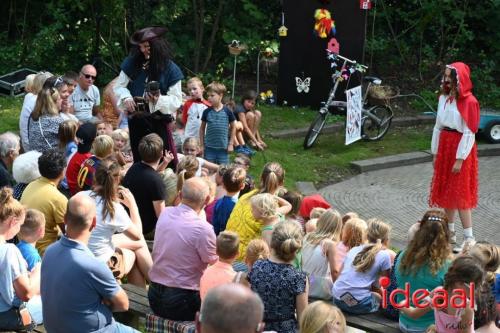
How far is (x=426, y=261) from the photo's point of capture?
5.63m

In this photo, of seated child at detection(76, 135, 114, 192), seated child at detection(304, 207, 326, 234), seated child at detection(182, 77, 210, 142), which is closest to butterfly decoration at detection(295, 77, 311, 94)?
seated child at detection(182, 77, 210, 142)

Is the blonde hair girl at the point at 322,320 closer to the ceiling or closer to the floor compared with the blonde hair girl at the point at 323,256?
closer to the ceiling

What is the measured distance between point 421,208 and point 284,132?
3.09 metres

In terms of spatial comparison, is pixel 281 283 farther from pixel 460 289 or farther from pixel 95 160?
pixel 95 160

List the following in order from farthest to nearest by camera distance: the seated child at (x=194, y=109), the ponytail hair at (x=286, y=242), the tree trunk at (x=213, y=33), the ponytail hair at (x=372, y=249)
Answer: the tree trunk at (x=213, y=33) < the seated child at (x=194, y=109) < the ponytail hair at (x=372, y=249) < the ponytail hair at (x=286, y=242)

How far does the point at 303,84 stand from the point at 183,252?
27.2 feet

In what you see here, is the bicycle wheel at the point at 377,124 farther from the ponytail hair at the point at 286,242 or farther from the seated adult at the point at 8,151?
the ponytail hair at the point at 286,242

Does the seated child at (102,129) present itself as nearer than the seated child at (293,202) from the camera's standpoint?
No

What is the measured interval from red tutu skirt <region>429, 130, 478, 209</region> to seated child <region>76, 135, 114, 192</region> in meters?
3.27

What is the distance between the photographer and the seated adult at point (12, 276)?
5.45 m

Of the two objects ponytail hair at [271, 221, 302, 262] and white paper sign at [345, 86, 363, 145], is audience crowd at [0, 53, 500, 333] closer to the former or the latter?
ponytail hair at [271, 221, 302, 262]

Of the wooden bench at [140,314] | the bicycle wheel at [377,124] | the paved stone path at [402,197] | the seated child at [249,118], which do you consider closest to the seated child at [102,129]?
the seated child at [249,118]

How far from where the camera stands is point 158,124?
850 cm

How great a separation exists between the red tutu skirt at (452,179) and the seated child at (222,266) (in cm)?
364
